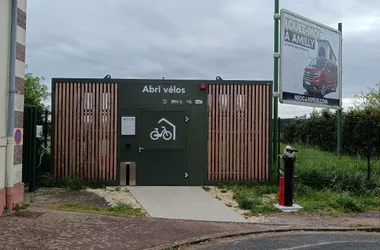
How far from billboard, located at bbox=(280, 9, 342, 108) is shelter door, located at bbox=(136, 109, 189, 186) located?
3.26 m

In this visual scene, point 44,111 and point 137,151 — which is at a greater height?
point 44,111

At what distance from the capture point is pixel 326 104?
14781 mm

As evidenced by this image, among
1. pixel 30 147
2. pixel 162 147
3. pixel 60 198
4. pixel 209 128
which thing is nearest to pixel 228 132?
pixel 209 128

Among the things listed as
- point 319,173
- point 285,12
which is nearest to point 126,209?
point 319,173

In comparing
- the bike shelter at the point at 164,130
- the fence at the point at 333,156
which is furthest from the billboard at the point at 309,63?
the bike shelter at the point at 164,130

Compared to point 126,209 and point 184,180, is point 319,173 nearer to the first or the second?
point 184,180

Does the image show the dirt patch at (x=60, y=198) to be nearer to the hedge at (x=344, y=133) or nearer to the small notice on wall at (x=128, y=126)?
the small notice on wall at (x=128, y=126)

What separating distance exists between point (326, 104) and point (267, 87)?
3.13 m

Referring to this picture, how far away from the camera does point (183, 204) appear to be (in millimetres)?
10125

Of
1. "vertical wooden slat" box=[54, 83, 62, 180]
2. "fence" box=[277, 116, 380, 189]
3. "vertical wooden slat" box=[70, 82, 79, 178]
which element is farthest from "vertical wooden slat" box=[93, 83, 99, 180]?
"fence" box=[277, 116, 380, 189]

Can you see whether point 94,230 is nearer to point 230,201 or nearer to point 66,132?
point 230,201

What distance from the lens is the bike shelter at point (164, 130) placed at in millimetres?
12336

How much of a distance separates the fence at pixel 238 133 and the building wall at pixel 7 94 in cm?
537

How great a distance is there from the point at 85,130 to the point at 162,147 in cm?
217
